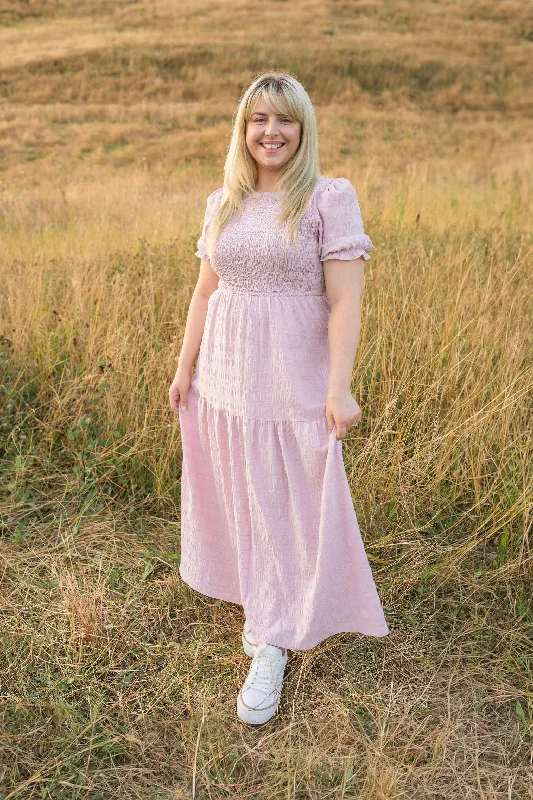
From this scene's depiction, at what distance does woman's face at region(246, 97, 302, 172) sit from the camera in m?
Result: 1.92

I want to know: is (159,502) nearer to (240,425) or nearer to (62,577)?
(62,577)

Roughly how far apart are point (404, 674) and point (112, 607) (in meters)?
1.00

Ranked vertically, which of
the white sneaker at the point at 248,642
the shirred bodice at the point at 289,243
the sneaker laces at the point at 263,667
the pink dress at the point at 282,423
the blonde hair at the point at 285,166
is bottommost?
the white sneaker at the point at 248,642

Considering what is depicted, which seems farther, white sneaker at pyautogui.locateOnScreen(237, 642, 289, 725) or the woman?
white sneaker at pyautogui.locateOnScreen(237, 642, 289, 725)

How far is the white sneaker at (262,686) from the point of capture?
2.04 metres

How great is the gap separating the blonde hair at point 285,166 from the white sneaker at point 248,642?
3.88 feet

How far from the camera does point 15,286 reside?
4066mm

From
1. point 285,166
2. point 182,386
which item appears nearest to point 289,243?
point 285,166

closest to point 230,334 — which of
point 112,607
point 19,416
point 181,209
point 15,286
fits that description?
point 112,607

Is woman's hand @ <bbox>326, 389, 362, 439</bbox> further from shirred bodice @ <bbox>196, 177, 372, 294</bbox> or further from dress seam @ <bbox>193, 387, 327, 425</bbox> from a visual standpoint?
shirred bodice @ <bbox>196, 177, 372, 294</bbox>

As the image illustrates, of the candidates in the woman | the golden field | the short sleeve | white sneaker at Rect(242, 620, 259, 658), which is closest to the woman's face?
the woman

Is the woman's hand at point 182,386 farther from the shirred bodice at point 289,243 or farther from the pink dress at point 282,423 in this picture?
the shirred bodice at point 289,243

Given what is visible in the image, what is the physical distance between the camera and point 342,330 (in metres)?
1.89

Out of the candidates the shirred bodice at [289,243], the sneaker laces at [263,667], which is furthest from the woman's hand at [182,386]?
the sneaker laces at [263,667]
